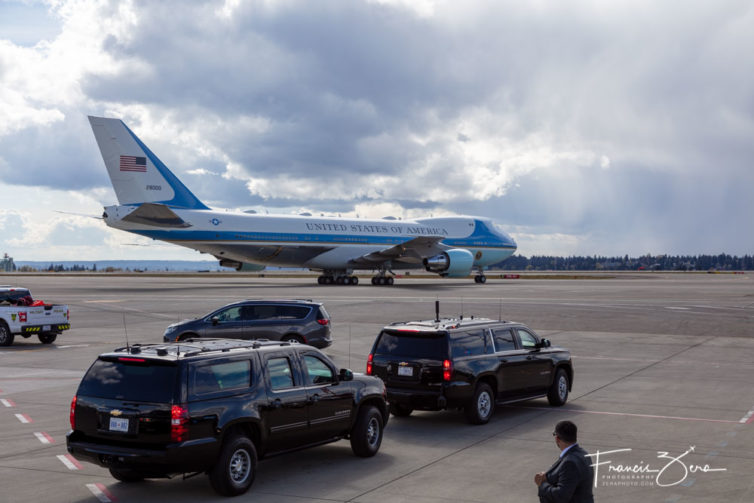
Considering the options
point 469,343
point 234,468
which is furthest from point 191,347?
point 469,343

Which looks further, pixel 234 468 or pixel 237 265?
pixel 237 265

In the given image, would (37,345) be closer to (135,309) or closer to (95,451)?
(135,309)

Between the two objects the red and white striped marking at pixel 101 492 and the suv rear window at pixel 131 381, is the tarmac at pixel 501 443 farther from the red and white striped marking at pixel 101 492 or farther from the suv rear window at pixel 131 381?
the suv rear window at pixel 131 381

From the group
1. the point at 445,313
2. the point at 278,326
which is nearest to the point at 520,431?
the point at 278,326

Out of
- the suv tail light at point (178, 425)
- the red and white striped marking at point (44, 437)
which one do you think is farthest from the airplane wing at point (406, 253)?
the suv tail light at point (178, 425)

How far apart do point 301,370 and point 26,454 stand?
430cm

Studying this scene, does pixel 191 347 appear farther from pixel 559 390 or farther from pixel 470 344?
pixel 559 390

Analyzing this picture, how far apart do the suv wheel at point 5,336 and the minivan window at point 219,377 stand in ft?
62.1

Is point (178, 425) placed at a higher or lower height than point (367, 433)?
higher

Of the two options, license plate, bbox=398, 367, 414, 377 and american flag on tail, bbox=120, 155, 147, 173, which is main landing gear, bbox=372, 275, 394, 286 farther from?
license plate, bbox=398, 367, 414, 377

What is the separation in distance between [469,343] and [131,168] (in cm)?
4807

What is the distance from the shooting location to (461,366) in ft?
42.7

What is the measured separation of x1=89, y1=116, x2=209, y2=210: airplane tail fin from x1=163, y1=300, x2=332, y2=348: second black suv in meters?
37.2

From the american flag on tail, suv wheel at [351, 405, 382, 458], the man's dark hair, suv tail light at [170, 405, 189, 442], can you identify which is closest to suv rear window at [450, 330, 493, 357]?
suv wheel at [351, 405, 382, 458]
